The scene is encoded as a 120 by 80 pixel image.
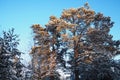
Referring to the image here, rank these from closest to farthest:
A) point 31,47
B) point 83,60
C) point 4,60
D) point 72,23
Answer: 1. point 4,60
2. point 31,47
3. point 83,60
4. point 72,23

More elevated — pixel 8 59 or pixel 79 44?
pixel 79 44

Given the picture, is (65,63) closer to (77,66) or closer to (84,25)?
(77,66)

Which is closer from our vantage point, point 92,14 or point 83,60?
point 83,60

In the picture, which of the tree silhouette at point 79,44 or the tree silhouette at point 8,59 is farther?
the tree silhouette at point 79,44

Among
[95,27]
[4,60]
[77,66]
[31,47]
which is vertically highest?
[95,27]

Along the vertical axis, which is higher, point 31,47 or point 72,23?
point 72,23

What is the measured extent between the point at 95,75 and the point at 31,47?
792cm

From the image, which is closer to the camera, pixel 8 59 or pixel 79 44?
pixel 8 59

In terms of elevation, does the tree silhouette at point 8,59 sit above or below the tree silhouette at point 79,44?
below

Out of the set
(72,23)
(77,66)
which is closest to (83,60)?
(77,66)

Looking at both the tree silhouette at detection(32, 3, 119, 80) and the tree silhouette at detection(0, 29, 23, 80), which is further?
the tree silhouette at detection(32, 3, 119, 80)

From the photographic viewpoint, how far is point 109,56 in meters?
27.4

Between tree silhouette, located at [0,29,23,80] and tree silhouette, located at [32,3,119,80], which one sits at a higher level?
tree silhouette, located at [32,3,119,80]

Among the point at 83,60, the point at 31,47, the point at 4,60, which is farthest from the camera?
the point at 83,60
